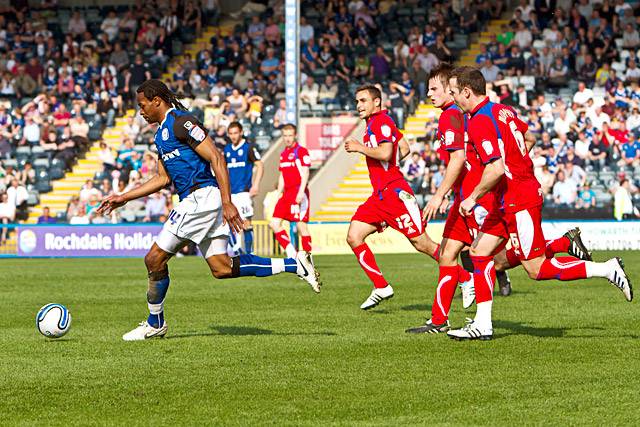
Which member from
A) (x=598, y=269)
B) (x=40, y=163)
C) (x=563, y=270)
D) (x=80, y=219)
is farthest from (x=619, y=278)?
(x=40, y=163)

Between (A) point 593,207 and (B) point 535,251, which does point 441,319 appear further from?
(A) point 593,207

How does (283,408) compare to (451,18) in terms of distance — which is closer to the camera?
(283,408)

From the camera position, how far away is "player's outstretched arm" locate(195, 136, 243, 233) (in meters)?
9.97

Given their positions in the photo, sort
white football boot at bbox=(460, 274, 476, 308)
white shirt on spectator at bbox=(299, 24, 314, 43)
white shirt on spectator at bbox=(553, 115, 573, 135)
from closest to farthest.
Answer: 1. white football boot at bbox=(460, 274, 476, 308)
2. white shirt on spectator at bbox=(553, 115, 573, 135)
3. white shirt on spectator at bbox=(299, 24, 314, 43)

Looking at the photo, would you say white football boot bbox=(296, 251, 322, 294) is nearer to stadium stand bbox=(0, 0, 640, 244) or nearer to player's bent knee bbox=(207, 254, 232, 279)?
player's bent knee bbox=(207, 254, 232, 279)

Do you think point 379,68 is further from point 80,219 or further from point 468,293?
point 468,293

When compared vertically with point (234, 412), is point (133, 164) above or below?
below

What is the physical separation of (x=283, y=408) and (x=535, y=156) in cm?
2223

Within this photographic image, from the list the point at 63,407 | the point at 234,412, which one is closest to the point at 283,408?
the point at 234,412

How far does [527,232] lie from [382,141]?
2915 mm

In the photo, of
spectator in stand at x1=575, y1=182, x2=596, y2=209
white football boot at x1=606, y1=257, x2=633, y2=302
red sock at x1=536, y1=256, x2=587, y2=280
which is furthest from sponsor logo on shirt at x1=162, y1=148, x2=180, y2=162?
spectator in stand at x1=575, y1=182, x2=596, y2=209

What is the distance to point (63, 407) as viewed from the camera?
7.41m

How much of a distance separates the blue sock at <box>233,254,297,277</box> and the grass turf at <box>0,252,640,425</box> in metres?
0.57

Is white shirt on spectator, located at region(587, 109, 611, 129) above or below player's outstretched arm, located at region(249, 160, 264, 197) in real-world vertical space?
below
